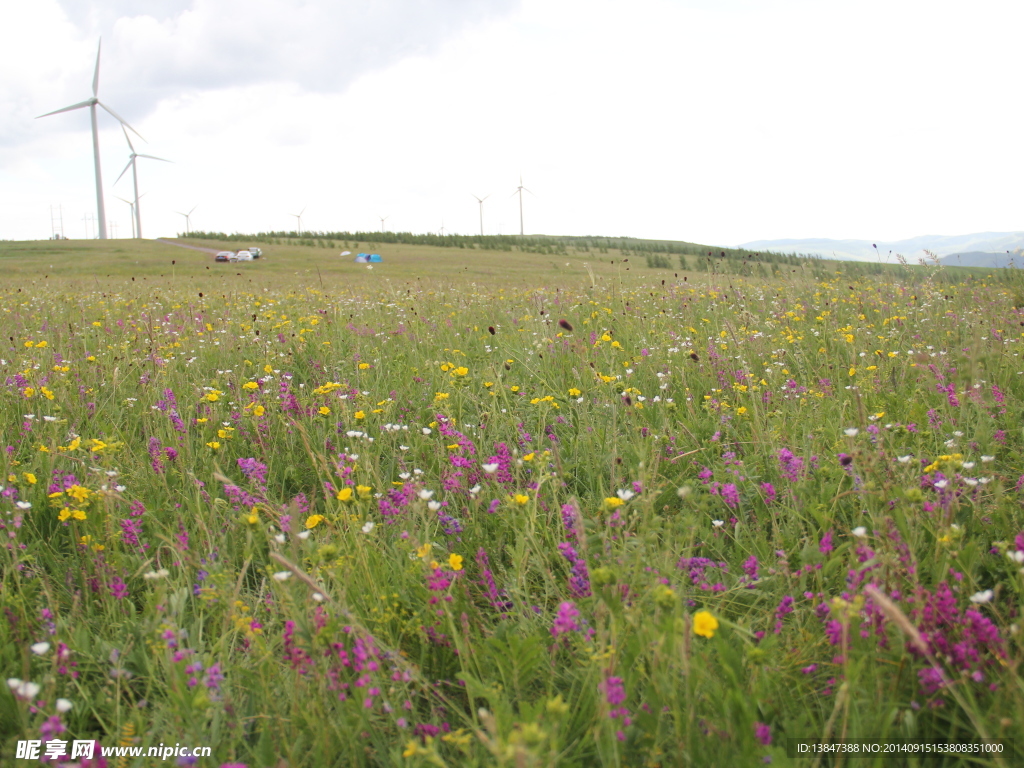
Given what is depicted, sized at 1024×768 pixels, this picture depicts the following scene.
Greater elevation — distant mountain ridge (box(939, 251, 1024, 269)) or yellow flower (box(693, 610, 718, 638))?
distant mountain ridge (box(939, 251, 1024, 269))

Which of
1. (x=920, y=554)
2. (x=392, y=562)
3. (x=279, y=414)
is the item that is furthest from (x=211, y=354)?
(x=920, y=554)

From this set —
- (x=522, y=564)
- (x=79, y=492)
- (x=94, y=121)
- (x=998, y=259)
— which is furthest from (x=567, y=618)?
(x=94, y=121)

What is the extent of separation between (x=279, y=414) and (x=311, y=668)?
2154 mm

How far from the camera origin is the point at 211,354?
515 centimetres

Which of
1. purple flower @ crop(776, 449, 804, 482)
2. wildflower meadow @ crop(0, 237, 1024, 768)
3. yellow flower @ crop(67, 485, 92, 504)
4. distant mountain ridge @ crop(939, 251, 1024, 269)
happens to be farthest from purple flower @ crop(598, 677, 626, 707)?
distant mountain ridge @ crop(939, 251, 1024, 269)

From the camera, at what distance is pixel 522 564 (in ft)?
6.36

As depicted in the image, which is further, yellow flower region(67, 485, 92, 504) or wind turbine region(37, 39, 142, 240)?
wind turbine region(37, 39, 142, 240)

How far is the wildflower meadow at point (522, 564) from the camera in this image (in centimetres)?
138

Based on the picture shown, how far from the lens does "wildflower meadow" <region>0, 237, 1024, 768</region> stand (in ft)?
4.54

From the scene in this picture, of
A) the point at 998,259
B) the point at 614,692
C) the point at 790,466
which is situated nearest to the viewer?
the point at 614,692

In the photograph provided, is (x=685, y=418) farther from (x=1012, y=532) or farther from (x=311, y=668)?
(x=311, y=668)

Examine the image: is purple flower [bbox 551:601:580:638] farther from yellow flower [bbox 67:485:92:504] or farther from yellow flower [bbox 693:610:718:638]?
yellow flower [bbox 67:485:92:504]

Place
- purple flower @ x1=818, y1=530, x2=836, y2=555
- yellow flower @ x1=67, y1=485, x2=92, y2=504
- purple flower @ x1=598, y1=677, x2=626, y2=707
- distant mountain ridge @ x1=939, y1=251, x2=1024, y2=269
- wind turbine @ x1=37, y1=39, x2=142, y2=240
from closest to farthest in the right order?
1. purple flower @ x1=598, y1=677, x2=626, y2=707
2. purple flower @ x1=818, y1=530, x2=836, y2=555
3. yellow flower @ x1=67, y1=485, x2=92, y2=504
4. distant mountain ridge @ x1=939, y1=251, x2=1024, y2=269
5. wind turbine @ x1=37, y1=39, x2=142, y2=240

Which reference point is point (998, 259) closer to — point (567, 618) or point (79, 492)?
point (567, 618)
